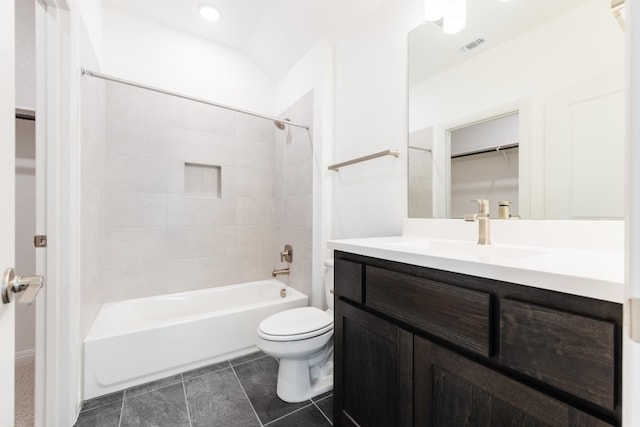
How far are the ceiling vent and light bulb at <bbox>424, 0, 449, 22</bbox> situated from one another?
A: 8.7 inches

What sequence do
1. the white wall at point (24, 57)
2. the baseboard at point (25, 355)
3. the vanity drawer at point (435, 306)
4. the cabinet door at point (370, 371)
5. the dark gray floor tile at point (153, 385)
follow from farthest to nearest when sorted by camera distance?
1. the baseboard at point (25, 355)
2. the white wall at point (24, 57)
3. the dark gray floor tile at point (153, 385)
4. the cabinet door at point (370, 371)
5. the vanity drawer at point (435, 306)

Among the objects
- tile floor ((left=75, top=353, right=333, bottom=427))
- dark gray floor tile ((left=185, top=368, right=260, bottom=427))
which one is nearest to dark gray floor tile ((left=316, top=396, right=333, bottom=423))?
tile floor ((left=75, top=353, right=333, bottom=427))

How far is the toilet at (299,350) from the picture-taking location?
1402 mm

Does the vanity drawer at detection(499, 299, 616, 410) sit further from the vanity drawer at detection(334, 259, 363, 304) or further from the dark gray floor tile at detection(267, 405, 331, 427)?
the dark gray floor tile at detection(267, 405, 331, 427)

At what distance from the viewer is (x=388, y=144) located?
64.6 inches

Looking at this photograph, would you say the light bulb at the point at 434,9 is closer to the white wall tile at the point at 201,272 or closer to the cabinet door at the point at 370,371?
the cabinet door at the point at 370,371

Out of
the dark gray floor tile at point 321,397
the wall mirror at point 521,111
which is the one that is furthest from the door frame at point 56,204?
the wall mirror at point 521,111

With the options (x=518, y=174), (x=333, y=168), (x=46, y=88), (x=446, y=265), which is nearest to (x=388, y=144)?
(x=333, y=168)

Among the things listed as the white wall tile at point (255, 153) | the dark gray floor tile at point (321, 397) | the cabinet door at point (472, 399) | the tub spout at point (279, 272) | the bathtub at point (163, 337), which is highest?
the white wall tile at point (255, 153)

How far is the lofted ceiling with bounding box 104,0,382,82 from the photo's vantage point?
6.19ft

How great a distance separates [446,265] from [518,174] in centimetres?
69

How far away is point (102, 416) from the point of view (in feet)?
4.42

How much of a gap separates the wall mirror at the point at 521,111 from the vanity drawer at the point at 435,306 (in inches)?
24.6

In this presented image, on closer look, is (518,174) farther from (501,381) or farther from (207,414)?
(207,414)
